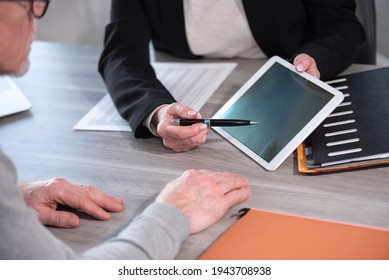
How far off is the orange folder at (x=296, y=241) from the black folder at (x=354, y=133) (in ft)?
0.58

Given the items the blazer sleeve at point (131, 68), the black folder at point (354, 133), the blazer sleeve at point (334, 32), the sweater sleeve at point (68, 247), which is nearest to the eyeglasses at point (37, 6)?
the sweater sleeve at point (68, 247)

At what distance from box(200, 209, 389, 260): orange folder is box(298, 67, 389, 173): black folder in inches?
6.9

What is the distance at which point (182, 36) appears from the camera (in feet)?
5.68

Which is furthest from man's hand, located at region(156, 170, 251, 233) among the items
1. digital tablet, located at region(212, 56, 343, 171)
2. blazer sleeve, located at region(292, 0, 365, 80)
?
blazer sleeve, located at region(292, 0, 365, 80)

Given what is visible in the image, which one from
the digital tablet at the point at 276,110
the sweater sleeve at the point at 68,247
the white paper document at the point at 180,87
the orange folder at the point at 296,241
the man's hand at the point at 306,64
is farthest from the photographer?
the white paper document at the point at 180,87

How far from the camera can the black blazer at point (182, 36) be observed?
4.94 feet

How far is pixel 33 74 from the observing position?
1.79 meters

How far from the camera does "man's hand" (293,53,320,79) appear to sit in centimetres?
136

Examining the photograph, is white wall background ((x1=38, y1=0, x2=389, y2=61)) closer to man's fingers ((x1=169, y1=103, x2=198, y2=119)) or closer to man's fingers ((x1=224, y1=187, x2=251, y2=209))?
man's fingers ((x1=169, y1=103, x2=198, y2=119))

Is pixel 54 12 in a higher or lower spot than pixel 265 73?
lower

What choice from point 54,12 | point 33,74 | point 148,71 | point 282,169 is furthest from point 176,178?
point 54,12

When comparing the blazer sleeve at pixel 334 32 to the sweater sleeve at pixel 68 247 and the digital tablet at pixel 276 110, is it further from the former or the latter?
the sweater sleeve at pixel 68 247
